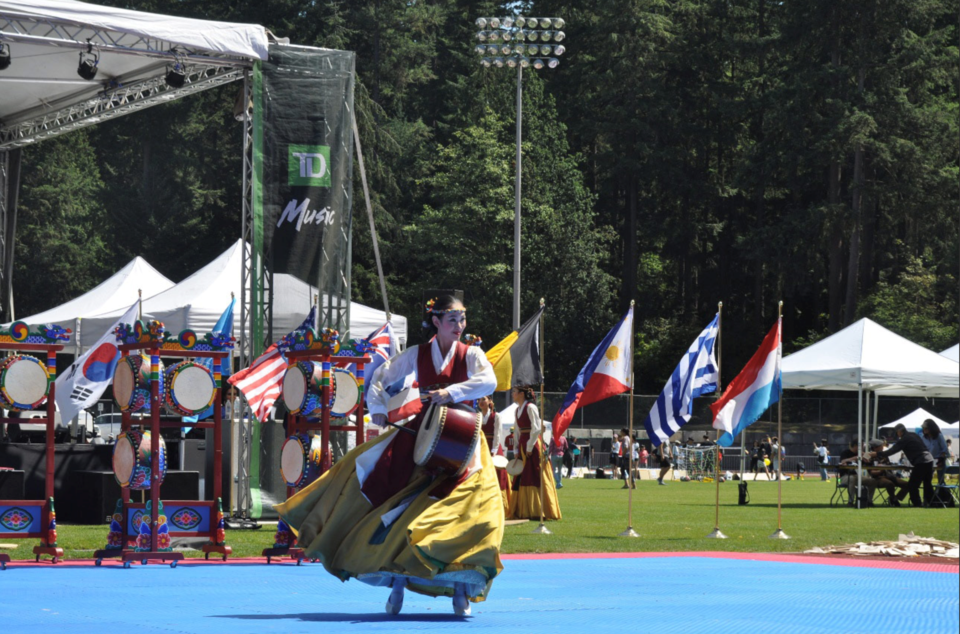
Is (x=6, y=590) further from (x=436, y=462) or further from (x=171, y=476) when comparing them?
(x=171, y=476)

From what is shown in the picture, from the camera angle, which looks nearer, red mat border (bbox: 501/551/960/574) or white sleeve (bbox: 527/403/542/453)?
red mat border (bbox: 501/551/960/574)

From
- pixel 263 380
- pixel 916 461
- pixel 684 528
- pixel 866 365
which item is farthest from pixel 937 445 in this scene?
pixel 263 380

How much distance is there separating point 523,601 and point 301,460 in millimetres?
4086

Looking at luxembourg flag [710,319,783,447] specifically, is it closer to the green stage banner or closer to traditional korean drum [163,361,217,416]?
the green stage banner

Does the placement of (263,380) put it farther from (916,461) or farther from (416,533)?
(916,461)

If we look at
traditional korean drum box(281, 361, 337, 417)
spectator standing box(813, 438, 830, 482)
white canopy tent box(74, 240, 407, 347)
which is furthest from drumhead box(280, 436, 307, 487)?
spectator standing box(813, 438, 830, 482)

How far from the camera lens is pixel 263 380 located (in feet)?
46.5

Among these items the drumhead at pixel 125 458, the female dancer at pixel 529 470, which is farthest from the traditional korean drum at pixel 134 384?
the female dancer at pixel 529 470

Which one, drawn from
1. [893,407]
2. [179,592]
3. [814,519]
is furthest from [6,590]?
[893,407]

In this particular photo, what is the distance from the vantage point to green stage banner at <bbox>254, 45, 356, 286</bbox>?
17.8 m

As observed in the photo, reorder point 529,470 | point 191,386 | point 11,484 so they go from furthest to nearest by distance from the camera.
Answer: point 529,470 < point 11,484 < point 191,386

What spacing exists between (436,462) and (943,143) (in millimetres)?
47633

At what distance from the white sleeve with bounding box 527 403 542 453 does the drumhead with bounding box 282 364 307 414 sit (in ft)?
18.1

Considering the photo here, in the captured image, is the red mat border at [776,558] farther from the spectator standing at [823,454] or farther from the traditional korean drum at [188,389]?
the spectator standing at [823,454]
